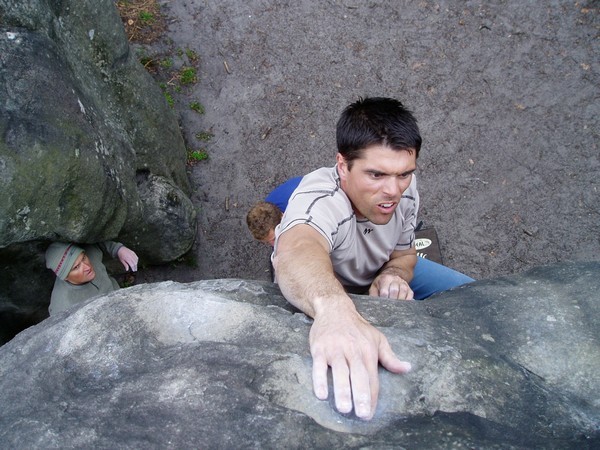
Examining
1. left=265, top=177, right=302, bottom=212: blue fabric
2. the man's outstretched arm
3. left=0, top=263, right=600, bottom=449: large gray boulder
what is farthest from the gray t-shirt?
left=265, top=177, right=302, bottom=212: blue fabric

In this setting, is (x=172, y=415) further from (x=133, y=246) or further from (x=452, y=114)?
(x=452, y=114)

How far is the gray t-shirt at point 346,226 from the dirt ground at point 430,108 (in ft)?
6.53

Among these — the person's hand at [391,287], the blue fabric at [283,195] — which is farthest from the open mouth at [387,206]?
the blue fabric at [283,195]

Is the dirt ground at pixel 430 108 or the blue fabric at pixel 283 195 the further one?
the dirt ground at pixel 430 108

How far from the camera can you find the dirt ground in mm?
4914

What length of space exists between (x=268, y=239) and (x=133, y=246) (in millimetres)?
1114

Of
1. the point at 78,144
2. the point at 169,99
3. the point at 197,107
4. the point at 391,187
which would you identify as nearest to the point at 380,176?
the point at 391,187

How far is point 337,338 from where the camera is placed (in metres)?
1.73

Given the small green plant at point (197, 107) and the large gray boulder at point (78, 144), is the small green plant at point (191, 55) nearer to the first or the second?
the small green plant at point (197, 107)

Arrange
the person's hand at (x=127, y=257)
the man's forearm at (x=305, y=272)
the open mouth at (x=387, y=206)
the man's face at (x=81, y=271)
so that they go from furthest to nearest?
the person's hand at (x=127, y=257) < the man's face at (x=81, y=271) < the open mouth at (x=387, y=206) < the man's forearm at (x=305, y=272)

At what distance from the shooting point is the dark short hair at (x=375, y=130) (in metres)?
2.54

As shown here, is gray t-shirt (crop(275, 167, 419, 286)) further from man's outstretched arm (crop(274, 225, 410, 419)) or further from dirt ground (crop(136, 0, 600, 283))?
dirt ground (crop(136, 0, 600, 283))

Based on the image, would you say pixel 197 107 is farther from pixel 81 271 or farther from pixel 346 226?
pixel 346 226

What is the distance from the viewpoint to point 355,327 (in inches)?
69.4
